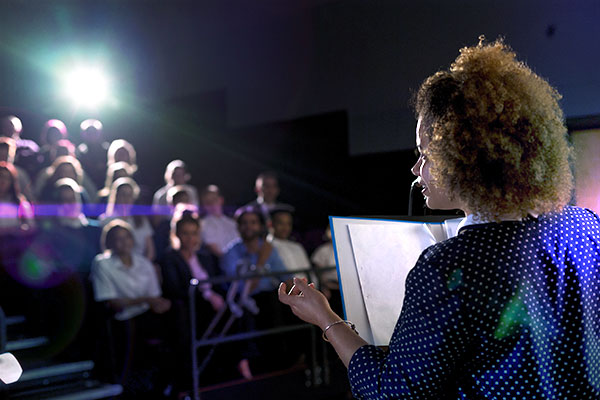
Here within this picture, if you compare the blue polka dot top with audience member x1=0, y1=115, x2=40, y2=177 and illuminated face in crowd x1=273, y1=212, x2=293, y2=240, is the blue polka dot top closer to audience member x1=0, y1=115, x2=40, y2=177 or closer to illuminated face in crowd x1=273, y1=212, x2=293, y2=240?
illuminated face in crowd x1=273, y1=212, x2=293, y2=240

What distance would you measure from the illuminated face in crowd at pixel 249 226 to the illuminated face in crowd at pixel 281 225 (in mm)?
176

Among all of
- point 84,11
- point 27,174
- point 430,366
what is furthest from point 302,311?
point 84,11

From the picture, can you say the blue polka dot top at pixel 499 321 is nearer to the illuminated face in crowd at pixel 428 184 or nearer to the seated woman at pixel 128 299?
the illuminated face in crowd at pixel 428 184

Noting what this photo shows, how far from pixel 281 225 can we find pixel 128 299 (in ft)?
4.13

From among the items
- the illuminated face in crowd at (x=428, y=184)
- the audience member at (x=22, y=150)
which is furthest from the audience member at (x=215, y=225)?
the illuminated face in crowd at (x=428, y=184)

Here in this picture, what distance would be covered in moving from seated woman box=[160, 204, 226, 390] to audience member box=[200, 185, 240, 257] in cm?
47

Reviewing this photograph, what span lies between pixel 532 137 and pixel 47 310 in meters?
3.36

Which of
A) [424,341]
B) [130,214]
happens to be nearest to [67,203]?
[130,214]

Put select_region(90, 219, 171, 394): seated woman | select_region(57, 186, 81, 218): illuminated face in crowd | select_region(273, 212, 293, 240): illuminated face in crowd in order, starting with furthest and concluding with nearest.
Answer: select_region(273, 212, 293, 240): illuminated face in crowd
select_region(57, 186, 81, 218): illuminated face in crowd
select_region(90, 219, 171, 394): seated woman

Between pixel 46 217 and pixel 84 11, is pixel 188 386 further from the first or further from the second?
pixel 84 11

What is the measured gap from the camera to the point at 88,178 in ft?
15.4

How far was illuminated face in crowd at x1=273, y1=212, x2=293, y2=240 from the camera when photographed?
14.4ft

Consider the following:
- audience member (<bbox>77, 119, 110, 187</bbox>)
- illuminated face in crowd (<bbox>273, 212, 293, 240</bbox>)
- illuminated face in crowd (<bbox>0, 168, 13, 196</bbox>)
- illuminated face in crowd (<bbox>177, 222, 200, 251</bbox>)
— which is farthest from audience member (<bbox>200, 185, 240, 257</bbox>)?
illuminated face in crowd (<bbox>0, 168, 13, 196</bbox>)

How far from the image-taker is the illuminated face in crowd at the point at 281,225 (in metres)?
4.39
